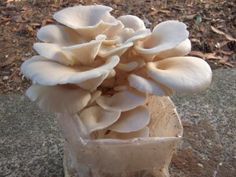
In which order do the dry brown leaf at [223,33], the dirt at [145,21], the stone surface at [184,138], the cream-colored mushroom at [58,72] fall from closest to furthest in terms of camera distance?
the cream-colored mushroom at [58,72], the stone surface at [184,138], the dirt at [145,21], the dry brown leaf at [223,33]

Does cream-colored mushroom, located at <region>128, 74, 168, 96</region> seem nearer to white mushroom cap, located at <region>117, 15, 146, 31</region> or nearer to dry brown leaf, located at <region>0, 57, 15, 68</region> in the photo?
white mushroom cap, located at <region>117, 15, 146, 31</region>

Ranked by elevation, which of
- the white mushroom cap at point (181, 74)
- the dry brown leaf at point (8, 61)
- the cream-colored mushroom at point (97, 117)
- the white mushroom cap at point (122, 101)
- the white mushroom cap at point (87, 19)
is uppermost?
the white mushroom cap at point (87, 19)

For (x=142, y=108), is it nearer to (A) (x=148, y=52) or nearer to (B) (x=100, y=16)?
(A) (x=148, y=52)

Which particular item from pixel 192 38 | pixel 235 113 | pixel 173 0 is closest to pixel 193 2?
pixel 173 0

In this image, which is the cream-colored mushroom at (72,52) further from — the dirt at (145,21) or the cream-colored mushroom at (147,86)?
the dirt at (145,21)

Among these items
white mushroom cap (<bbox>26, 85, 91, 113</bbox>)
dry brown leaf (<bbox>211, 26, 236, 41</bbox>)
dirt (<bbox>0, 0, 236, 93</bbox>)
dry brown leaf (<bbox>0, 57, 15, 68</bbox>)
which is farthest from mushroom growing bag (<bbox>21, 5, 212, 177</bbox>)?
dry brown leaf (<bbox>211, 26, 236, 41</bbox>)

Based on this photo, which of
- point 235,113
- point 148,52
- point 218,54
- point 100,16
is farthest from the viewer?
point 218,54

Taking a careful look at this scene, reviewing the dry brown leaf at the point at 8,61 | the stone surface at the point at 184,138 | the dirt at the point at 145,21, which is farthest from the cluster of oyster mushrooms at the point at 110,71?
the dry brown leaf at the point at 8,61
